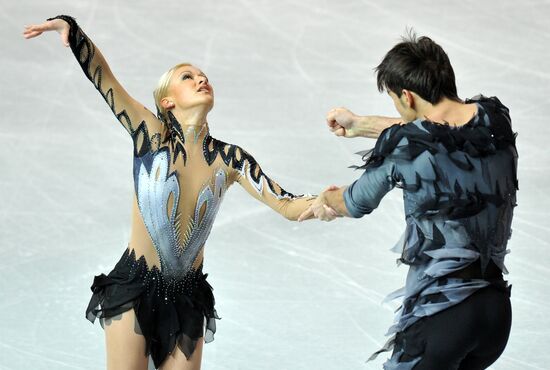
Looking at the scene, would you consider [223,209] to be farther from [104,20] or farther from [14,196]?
[104,20]

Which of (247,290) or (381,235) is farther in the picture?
(381,235)

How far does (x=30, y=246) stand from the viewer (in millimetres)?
6566

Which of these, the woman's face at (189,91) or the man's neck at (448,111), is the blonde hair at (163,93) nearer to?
the woman's face at (189,91)

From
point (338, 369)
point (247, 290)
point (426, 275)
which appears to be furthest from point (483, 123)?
point (247, 290)

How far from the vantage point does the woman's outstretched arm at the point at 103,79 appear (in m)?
4.36

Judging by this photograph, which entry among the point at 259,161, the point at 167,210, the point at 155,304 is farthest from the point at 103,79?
the point at 259,161

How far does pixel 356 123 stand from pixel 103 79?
1019mm

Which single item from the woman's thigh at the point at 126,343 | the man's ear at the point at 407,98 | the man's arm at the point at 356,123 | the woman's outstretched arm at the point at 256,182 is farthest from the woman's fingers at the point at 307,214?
the woman's thigh at the point at 126,343

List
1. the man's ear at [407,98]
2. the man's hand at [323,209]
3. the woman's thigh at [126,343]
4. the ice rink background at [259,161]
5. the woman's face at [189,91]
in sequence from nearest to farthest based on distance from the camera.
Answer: the man's ear at [407,98] → the man's hand at [323,209] → the woman's thigh at [126,343] → the woman's face at [189,91] → the ice rink background at [259,161]

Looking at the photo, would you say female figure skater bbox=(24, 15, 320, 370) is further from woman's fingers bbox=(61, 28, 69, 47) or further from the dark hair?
the dark hair

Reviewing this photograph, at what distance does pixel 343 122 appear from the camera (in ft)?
14.9

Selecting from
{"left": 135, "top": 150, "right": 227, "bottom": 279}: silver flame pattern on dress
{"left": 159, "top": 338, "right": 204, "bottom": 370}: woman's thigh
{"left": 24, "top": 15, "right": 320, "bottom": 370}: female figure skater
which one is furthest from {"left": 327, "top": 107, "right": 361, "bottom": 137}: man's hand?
{"left": 159, "top": 338, "right": 204, "bottom": 370}: woman's thigh

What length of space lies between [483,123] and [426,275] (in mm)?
555

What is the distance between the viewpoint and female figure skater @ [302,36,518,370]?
12.4 ft
